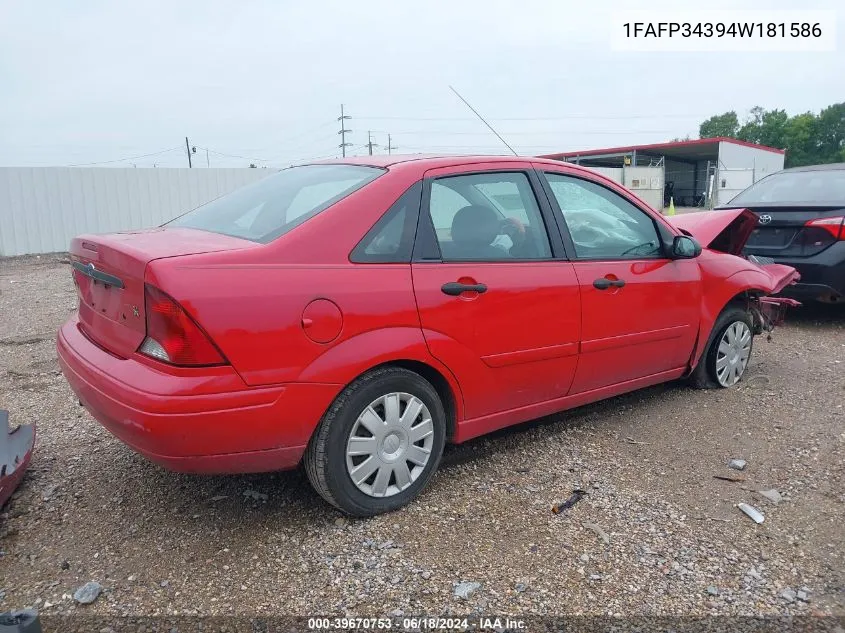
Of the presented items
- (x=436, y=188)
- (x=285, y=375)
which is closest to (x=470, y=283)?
(x=436, y=188)

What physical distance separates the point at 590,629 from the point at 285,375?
142 cm

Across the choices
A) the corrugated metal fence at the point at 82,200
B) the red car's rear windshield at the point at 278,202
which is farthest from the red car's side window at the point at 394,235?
the corrugated metal fence at the point at 82,200

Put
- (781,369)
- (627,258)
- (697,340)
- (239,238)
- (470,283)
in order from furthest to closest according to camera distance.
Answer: (781,369) → (697,340) → (627,258) → (470,283) → (239,238)

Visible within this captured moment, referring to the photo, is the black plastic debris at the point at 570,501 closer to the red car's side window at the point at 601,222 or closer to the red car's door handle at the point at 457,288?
the red car's door handle at the point at 457,288

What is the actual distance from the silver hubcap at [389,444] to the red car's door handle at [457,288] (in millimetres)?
498

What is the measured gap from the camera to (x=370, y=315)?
104 inches

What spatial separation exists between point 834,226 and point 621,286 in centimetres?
380

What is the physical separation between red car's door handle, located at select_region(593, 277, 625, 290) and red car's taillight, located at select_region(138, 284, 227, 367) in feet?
6.69

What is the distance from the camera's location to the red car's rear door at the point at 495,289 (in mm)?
2900

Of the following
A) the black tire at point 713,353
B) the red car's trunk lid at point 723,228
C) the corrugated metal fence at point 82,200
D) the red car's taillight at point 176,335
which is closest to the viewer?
the red car's taillight at point 176,335

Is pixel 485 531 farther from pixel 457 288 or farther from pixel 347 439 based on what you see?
pixel 457 288

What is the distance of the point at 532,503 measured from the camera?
9.86 ft

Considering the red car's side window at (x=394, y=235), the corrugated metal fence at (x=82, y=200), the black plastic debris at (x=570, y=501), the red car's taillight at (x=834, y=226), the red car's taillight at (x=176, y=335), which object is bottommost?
the black plastic debris at (x=570, y=501)

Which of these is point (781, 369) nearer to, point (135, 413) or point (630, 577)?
point (630, 577)
